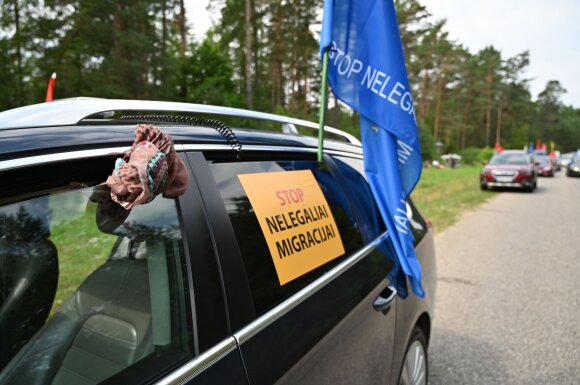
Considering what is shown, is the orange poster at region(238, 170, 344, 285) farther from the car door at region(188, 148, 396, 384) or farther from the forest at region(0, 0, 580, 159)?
the forest at region(0, 0, 580, 159)

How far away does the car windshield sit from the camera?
1727 centimetres

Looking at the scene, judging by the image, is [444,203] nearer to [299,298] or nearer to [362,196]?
[362,196]

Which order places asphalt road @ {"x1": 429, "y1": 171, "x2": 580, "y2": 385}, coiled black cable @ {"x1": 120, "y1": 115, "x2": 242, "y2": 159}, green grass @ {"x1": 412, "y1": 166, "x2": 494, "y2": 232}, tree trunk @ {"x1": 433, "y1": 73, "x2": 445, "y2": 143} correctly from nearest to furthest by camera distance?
coiled black cable @ {"x1": 120, "y1": 115, "x2": 242, "y2": 159} < asphalt road @ {"x1": 429, "y1": 171, "x2": 580, "y2": 385} < green grass @ {"x1": 412, "y1": 166, "x2": 494, "y2": 232} < tree trunk @ {"x1": 433, "y1": 73, "x2": 445, "y2": 143}

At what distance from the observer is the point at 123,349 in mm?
1181

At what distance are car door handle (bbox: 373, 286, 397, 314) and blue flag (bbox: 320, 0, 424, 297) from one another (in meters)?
0.09

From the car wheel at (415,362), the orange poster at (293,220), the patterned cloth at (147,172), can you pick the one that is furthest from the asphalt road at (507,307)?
the patterned cloth at (147,172)

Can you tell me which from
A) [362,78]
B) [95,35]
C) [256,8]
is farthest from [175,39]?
[362,78]

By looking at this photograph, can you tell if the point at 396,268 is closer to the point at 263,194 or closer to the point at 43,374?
the point at 263,194

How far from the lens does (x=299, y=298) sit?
1472 mm

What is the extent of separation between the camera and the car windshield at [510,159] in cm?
1727

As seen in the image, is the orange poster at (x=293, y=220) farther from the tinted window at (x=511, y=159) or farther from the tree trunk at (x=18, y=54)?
the tree trunk at (x=18, y=54)

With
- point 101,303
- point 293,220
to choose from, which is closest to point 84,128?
point 101,303

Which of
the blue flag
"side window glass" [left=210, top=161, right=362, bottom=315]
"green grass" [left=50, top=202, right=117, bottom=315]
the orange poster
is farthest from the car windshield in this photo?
"side window glass" [left=210, top=161, right=362, bottom=315]

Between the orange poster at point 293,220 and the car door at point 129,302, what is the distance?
30cm
